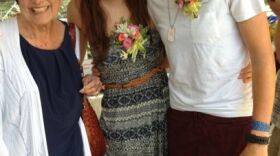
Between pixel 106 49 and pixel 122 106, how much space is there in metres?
0.24

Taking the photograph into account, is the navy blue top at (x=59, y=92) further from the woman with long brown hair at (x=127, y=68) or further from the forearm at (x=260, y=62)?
the forearm at (x=260, y=62)

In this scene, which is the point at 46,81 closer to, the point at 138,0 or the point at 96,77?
the point at 96,77

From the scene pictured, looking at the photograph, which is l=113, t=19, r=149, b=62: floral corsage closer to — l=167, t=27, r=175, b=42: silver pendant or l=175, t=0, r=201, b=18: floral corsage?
l=167, t=27, r=175, b=42: silver pendant

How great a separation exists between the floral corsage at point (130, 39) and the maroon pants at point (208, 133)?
28 cm

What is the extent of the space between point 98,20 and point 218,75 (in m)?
0.56

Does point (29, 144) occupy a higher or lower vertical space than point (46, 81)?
lower

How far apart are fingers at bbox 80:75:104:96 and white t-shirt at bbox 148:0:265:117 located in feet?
0.99

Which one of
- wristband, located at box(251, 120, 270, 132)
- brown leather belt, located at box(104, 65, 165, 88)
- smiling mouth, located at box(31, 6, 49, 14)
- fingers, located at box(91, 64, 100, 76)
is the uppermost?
smiling mouth, located at box(31, 6, 49, 14)

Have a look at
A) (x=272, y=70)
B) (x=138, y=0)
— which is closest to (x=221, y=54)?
(x=272, y=70)

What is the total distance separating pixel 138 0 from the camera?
1.68 meters

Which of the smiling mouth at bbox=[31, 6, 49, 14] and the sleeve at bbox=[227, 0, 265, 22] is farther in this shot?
the smiling mouth at bbox=[31, 6, 49, 14]

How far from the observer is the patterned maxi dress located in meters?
1.67

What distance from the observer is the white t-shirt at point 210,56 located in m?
1.36

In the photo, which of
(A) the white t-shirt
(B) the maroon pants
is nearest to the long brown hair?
(A) the white t-shirt
